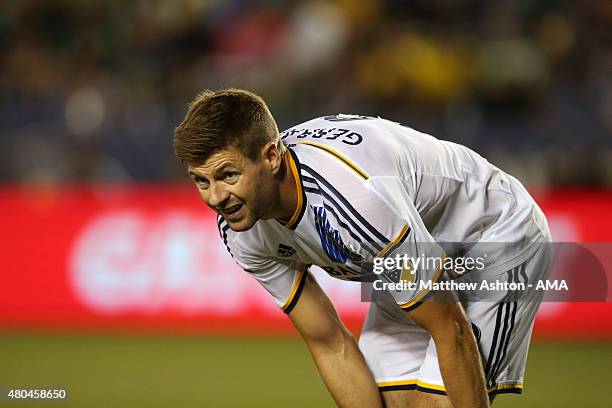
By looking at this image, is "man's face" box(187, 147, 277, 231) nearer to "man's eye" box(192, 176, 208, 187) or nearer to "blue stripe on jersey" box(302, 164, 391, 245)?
"man's eye" box(192, 176, 208, 187)

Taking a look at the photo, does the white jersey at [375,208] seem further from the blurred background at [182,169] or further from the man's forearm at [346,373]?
the blurred background at [182,169]

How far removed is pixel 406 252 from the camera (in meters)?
4.04

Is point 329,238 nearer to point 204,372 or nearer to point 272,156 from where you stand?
point 272,156

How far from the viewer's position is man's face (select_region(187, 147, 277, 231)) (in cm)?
409

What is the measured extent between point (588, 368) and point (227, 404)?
3163 millimetres

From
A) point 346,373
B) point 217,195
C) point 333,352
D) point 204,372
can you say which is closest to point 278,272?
point 333,352

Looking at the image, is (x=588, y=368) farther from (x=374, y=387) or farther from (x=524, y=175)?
(x=374, y=387)

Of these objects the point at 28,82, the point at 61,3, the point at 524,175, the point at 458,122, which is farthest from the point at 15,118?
the point at 524,175

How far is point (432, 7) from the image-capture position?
1195cm

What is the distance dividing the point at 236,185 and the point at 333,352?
123 centimetres

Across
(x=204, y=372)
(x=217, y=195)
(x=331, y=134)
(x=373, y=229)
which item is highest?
(x=204, y=372)

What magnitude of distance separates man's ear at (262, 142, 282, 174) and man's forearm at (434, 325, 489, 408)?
3.25 ft

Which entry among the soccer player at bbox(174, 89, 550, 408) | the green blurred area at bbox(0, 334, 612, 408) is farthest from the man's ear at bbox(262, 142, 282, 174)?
the green blurred area at bbox(0, 334, 612, 408)

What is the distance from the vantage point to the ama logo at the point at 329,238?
4156mm
